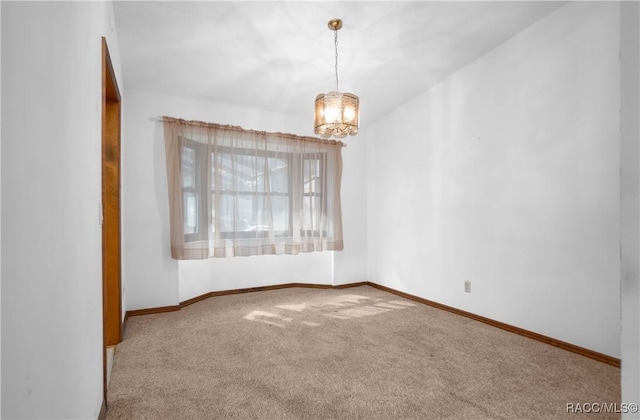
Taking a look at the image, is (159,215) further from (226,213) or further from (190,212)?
(226,213)

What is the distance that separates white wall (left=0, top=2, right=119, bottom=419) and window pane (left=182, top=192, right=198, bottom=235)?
2164 millimetres

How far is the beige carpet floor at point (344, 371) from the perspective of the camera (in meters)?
1.68

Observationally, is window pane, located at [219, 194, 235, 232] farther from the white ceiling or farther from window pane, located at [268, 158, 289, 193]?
the white ceiling

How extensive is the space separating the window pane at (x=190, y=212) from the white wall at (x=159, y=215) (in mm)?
192

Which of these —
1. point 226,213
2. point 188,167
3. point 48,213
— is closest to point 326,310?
point 226,213

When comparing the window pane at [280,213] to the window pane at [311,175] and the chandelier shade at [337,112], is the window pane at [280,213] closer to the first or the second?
the window pane at [311,175]

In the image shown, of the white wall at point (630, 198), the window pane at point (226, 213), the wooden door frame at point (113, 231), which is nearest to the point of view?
the white wall at point (630, 198)

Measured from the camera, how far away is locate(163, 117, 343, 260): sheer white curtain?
3.60 m

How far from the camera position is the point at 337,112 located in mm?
2387

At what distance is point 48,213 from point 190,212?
9.27ft

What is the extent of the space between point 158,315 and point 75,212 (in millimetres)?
2500

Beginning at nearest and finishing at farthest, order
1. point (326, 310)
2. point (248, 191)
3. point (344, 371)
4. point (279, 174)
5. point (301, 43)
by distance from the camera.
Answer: point (344, 371) < point (301, 43) < point (326, 310) < point (248, 191) < point (279, 174)

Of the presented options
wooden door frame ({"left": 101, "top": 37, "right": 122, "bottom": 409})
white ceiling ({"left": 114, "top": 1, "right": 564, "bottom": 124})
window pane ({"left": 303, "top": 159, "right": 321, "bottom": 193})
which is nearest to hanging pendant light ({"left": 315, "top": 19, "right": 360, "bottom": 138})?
white ceiling ({"left": 114, "top": 1, "right": 564, "bottom": 124})

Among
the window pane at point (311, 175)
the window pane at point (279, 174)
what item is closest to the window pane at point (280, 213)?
the window pane at point (279, 174)
